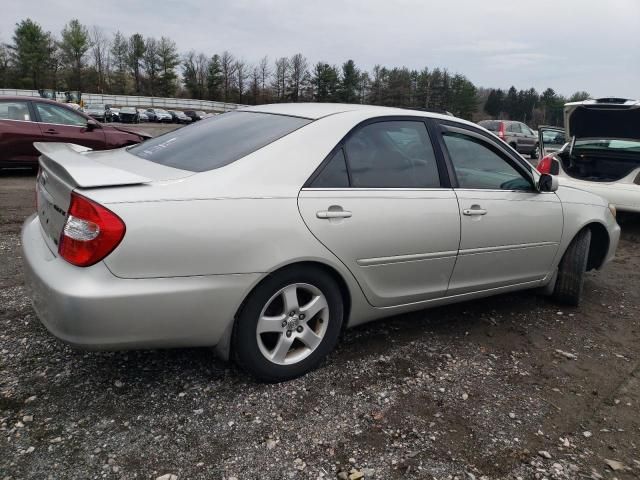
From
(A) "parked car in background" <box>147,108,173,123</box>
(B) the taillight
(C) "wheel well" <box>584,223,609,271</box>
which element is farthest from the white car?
(A) "parked car in background" <box>147,108,173,123</box>

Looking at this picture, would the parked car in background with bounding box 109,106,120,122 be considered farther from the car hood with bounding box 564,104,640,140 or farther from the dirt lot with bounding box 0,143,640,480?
the dirt lot with bounding box 0,143,640,480

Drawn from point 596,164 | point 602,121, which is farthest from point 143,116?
point 602,121

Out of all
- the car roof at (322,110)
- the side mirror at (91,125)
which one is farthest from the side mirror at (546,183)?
the side mirror at (91,125)

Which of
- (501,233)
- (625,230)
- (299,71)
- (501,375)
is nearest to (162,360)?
(501,375)

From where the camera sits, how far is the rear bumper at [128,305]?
84.0 inches

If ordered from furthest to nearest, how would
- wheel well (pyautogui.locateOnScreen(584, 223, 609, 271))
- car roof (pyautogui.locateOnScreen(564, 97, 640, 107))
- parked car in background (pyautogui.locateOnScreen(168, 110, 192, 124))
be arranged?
parked car in background (pyautogui.locateOnScreen(168, 110, 192, 124)), car roof (pyautogui.locateOnScreen(564, 97, 640, 107)), wheel well (pyautogui.locateOnScreen(584, 223, 609, 271))

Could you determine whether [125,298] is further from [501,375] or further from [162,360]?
[501,375]

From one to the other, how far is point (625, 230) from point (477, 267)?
5.19 m

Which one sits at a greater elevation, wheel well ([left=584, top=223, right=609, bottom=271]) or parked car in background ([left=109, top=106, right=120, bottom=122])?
parked car in background ([left=109, top=106, right=120, bottom=122])

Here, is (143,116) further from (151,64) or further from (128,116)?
(151,64)

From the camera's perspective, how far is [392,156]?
10.2ft

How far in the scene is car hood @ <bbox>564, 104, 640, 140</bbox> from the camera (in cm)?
677

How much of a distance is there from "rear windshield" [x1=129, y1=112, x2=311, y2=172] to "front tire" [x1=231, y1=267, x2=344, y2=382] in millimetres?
701

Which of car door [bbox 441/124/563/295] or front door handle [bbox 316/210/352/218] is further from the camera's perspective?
car door [bbox 441/124/563/295]
